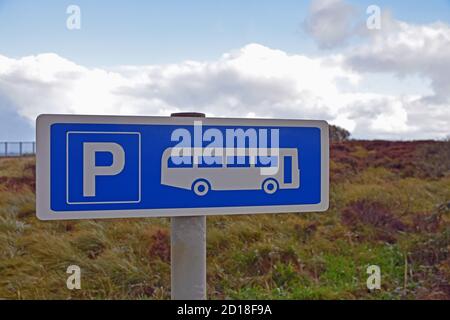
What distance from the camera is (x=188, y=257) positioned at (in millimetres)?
1725

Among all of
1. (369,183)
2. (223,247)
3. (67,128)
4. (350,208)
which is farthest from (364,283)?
(369,183)

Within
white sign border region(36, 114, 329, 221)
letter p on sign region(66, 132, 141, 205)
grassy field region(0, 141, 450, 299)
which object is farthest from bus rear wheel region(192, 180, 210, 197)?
grassy field region(0, 141, 450, 299)

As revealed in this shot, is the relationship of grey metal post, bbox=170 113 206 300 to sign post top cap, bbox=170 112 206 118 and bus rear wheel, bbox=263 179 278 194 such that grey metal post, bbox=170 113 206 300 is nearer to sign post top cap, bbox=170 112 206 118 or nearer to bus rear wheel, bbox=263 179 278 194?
sign post top cap, bbox=170 112 206 118

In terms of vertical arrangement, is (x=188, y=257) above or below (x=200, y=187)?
below

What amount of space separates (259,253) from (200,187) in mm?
3399

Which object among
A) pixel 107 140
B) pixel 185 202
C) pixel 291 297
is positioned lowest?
pixel 291 297

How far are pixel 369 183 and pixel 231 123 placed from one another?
25.2 feet

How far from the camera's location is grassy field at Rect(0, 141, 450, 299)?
4.21 meters

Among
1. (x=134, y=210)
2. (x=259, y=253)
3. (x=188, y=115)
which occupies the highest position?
(x=188, y=115)

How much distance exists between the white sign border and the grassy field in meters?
2.48

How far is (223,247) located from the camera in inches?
207

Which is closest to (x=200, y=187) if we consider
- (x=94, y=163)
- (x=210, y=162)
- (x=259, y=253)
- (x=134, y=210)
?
(x=210, y=162)

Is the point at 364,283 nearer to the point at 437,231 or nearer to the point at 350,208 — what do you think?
the point at 437,231

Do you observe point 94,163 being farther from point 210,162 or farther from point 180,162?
point 210,162
